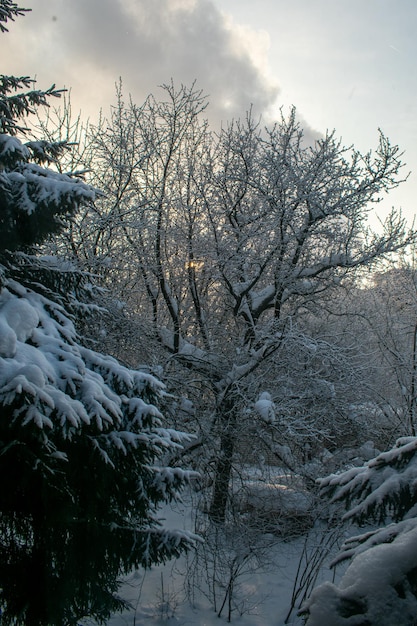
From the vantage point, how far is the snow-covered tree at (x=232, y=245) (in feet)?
29.8

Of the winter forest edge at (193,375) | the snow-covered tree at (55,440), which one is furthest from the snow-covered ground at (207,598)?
the snow-covered tree at (55,440)

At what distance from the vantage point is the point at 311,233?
10.4 m

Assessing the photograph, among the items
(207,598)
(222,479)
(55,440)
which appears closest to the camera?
(55,440)

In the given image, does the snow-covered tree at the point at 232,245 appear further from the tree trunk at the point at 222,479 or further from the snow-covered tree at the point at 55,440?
the snow-covered tree at the point at 55,440

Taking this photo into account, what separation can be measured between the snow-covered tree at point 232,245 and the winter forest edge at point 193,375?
6 centimetres

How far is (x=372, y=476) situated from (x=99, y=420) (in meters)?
2.14

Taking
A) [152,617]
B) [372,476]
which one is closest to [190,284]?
[152,617]

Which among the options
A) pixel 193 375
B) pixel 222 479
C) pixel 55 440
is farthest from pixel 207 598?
pixel 55 440

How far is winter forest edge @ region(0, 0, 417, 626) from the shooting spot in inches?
133

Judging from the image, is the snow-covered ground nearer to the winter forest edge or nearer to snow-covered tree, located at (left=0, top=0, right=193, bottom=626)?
the winter forest edge

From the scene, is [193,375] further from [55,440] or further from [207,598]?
[55,440]

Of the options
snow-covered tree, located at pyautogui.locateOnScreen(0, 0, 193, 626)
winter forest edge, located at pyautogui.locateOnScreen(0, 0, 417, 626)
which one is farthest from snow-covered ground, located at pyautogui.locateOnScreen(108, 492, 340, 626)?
snow-covered tree, located at pyautogui.locateOnScreen(0, 0, 193, 626)

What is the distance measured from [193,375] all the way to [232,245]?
3.24m

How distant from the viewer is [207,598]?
7.93m
